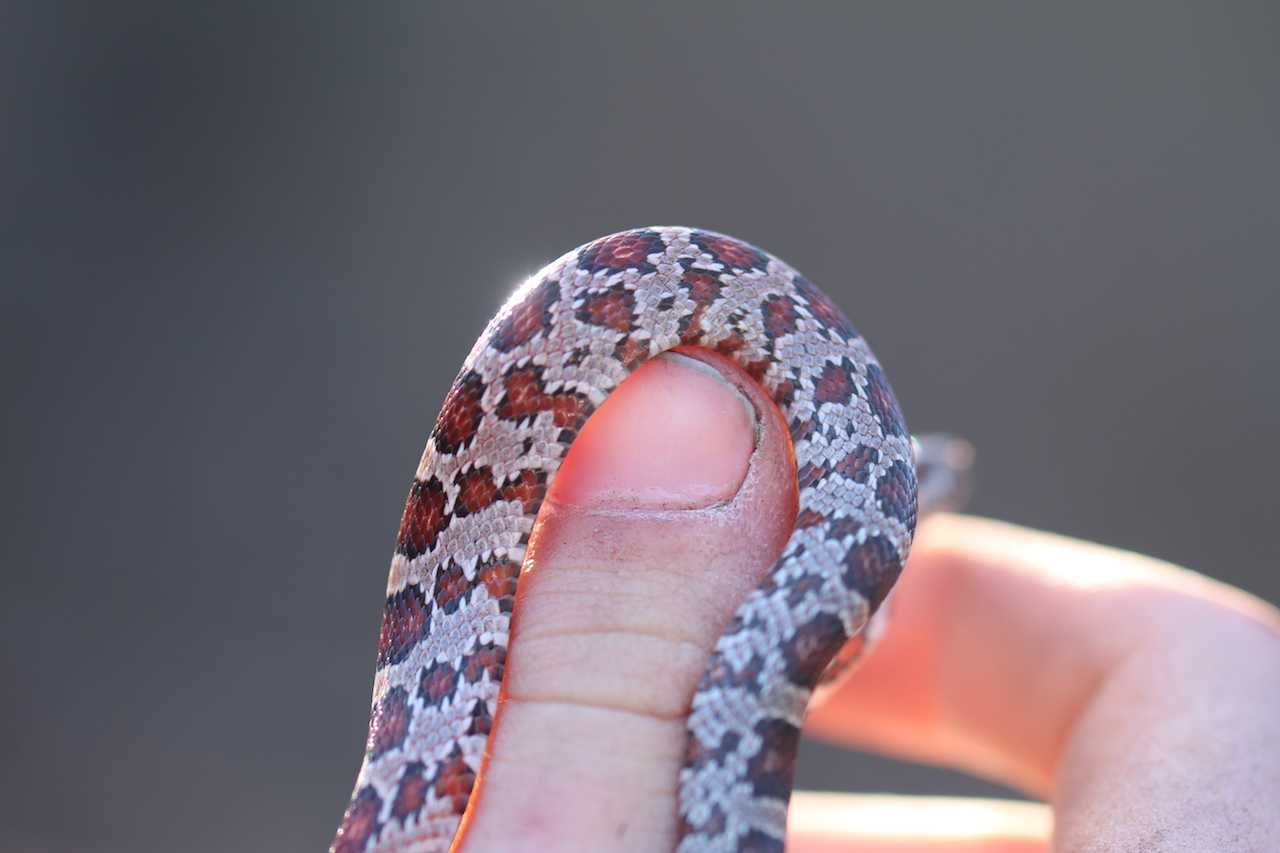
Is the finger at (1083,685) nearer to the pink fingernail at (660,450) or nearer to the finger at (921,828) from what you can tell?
the finger at (921,828)

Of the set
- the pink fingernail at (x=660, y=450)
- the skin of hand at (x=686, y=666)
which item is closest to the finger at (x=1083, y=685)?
the skin of hand at (x=686, y=666)

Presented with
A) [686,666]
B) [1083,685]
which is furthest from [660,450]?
[1083,685]

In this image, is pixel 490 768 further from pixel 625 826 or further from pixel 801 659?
pixel 801 659

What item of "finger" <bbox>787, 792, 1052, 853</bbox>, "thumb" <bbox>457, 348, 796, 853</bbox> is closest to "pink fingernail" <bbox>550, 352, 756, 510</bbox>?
"thumb" <bbox>457, 348, 796, 853</bbox>

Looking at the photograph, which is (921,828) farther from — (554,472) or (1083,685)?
(554,472)

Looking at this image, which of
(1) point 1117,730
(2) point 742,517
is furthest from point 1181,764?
(2) point 742,517
